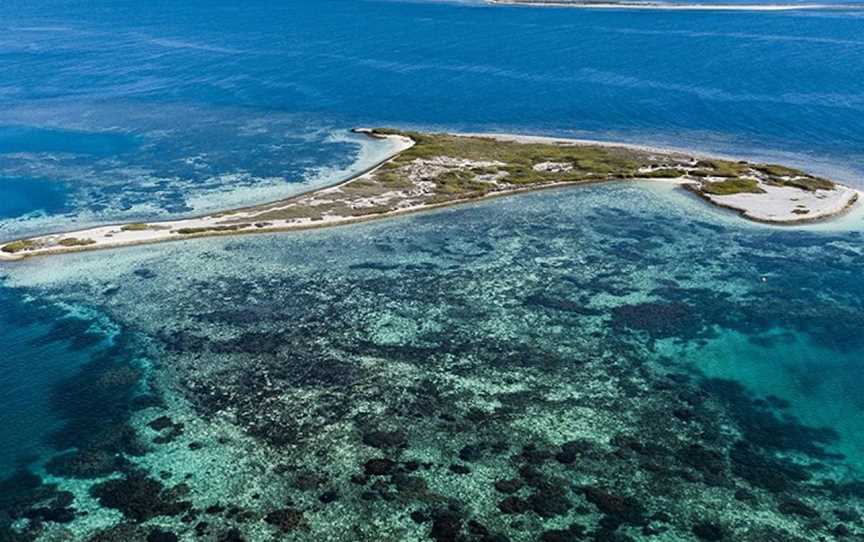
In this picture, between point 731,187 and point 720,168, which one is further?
point 720,168

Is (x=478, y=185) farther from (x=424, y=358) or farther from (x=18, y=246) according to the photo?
(x=18, y=246)

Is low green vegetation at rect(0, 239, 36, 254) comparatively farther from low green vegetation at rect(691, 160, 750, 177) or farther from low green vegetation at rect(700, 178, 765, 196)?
low green vegetation at rect(691, 160, 750, 177)

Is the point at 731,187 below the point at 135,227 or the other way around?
the other way around

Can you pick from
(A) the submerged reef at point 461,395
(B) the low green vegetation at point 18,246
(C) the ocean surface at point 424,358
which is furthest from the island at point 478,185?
(A) the submerged reef at point 461,395

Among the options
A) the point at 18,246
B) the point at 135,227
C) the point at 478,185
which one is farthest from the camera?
the point at 478,185

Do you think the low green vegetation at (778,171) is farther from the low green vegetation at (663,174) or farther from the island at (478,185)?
the low green vegetation at (663,174)

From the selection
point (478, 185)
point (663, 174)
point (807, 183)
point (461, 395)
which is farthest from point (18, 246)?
point (807, 183)

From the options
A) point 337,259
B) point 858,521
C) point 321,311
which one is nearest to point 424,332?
point 321,311
